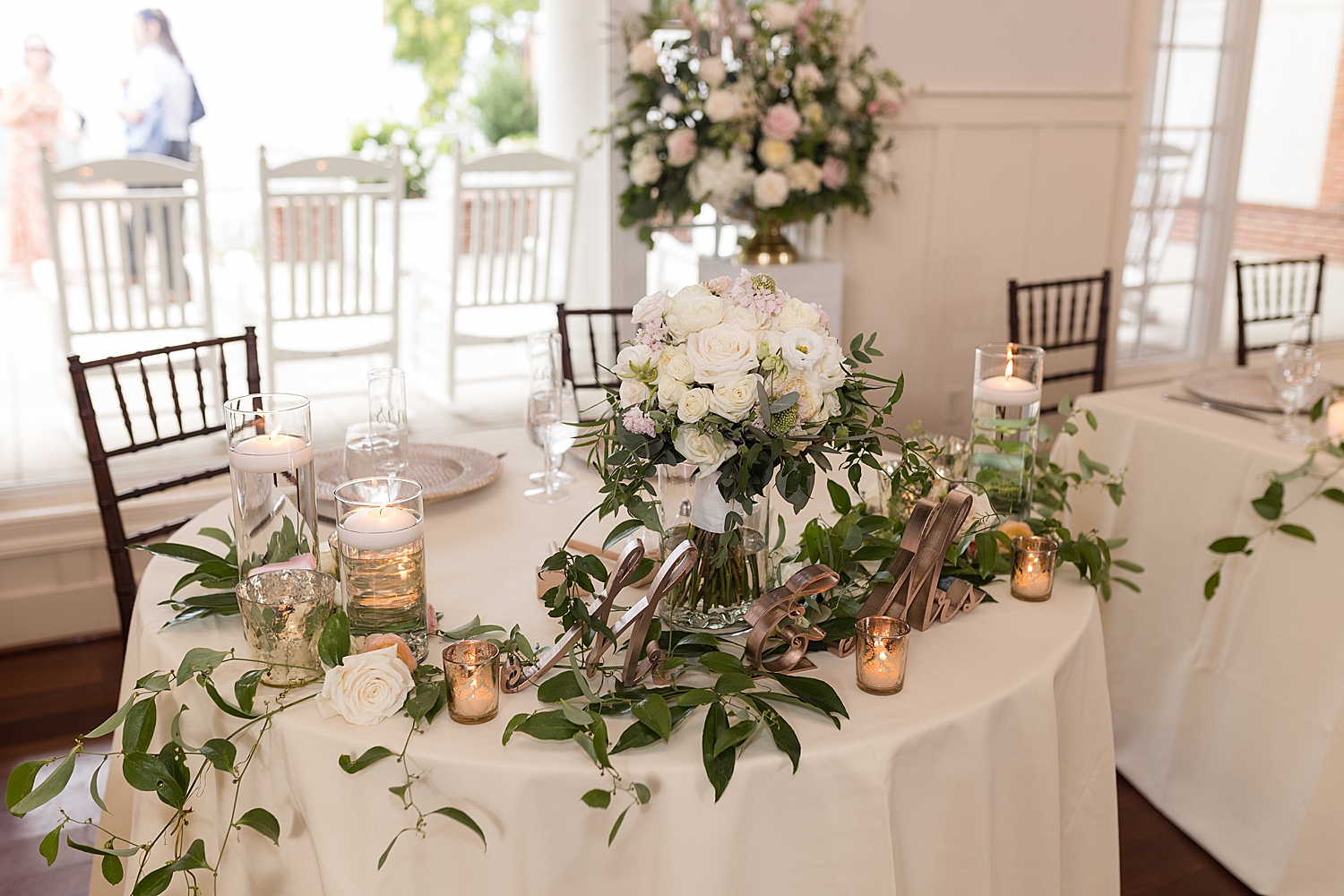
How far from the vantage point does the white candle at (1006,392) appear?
150 cm

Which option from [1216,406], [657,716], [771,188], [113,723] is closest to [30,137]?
[771,188]

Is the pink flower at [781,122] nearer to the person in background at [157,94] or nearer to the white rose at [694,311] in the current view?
the person in background at [157,94]

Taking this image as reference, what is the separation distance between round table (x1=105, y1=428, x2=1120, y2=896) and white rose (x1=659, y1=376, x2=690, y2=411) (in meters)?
0.32

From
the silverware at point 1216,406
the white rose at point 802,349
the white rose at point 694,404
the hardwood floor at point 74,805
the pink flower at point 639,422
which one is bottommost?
the hardwood floor at point 74,805

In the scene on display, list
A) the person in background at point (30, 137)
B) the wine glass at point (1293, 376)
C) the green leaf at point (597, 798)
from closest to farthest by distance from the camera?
the green leaf at point (597, 798) → the wine glass at point (1293, 376) → the person in background at point (30, 137)

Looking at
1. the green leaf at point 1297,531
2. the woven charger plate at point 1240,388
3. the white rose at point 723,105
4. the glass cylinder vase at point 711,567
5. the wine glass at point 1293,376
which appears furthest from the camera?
the white rose at point 723,105

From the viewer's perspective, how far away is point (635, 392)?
1109mm

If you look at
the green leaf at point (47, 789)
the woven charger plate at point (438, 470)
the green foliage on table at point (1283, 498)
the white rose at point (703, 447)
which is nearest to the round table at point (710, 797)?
the green leaf at point (47, 789)

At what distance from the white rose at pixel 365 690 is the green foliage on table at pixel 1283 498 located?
5.00 ft

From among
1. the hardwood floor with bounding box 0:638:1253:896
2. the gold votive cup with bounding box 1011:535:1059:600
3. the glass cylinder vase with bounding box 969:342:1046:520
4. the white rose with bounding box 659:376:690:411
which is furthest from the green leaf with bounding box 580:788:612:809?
the hardwood floor with bounding box 0:638:1253:896

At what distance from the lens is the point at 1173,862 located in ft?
6.61

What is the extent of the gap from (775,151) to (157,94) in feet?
5.91

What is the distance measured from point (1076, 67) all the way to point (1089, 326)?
34.3 inches

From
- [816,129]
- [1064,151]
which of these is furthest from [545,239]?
[1064,151]
